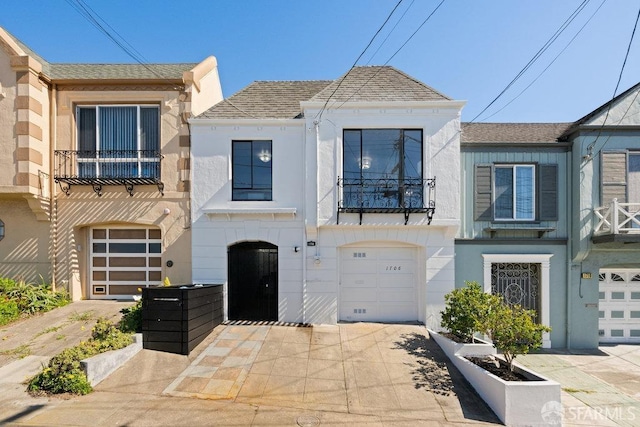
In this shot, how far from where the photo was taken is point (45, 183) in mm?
8719

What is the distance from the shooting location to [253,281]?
895 cm

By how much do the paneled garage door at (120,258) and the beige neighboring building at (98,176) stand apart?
0.13 metres

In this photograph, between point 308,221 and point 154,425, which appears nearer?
point 154,425

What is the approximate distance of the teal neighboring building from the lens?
28.5 ft

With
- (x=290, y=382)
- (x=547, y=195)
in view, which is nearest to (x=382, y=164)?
(x=547, y=195)

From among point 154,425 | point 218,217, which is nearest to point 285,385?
point 154,425

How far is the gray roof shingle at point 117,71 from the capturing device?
9133mm

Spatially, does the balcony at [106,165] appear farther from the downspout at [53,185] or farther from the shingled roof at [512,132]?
the shingled roof at [512,132]

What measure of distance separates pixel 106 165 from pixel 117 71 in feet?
10.5

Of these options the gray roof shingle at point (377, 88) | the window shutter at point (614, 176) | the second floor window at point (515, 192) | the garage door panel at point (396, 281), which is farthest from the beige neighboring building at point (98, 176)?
the window shutter at point (614, 176)

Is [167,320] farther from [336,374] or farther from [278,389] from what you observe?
[336,374]

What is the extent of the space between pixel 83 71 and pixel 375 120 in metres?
9.51

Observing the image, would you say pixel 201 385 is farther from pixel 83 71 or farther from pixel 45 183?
pixel 83 71

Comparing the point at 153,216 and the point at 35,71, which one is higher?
the point at 35,71
